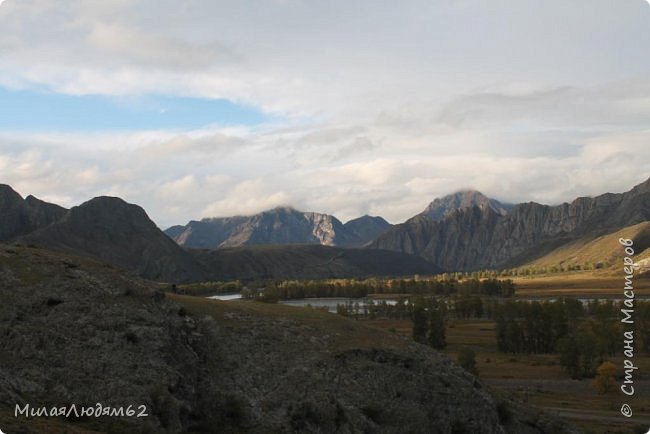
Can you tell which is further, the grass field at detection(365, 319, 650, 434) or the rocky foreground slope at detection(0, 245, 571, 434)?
the grass field at detection(365, 319, 650, 434)

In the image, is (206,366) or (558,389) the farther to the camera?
(558,389)

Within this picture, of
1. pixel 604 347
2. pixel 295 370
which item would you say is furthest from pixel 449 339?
pixel 295 370

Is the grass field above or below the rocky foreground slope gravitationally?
below

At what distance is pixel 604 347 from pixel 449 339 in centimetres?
5279

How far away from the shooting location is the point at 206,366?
2202 inches

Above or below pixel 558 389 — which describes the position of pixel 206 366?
above

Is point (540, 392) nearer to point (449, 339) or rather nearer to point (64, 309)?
point (449, 339)

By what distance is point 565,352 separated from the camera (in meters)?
129

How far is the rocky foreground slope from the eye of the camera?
45375 millimetres

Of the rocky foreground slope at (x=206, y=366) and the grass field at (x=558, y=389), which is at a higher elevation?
the rocky foreground slope at (x=206, y=366)

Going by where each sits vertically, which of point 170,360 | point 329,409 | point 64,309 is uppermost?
point 64,309

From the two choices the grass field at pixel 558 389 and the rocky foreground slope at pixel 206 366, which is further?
the grass field at pixel 558 389

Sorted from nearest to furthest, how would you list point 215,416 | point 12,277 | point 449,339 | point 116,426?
1. point 116,426
2. point 215,416
3. point 12,277
4. point 449,339

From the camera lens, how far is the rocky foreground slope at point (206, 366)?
1786 inches
